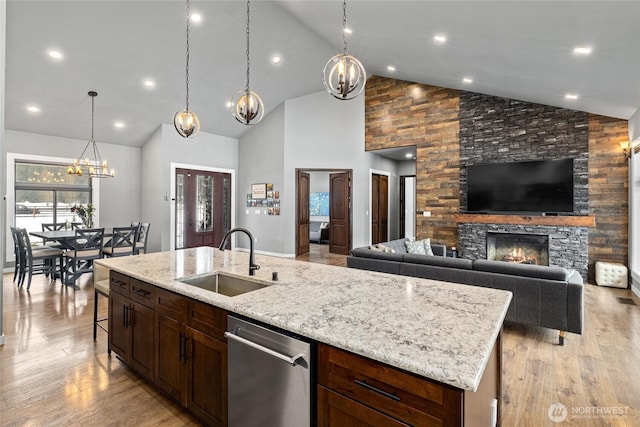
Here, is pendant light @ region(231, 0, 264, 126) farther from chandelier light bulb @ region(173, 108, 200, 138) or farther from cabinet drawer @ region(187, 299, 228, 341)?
cabinet drawer @ region(187, 299, 228, 341)

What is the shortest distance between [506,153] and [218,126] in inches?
254

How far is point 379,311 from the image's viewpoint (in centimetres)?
144

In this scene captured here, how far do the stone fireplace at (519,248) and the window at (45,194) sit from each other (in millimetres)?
8379

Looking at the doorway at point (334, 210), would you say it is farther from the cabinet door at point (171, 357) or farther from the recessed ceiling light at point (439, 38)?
the cabinet door at point (171, 357)

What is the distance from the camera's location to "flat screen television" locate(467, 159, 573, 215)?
557cm

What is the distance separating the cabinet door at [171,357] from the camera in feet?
6.19

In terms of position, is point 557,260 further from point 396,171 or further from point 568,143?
point 396,171

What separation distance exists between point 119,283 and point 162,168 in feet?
17.8

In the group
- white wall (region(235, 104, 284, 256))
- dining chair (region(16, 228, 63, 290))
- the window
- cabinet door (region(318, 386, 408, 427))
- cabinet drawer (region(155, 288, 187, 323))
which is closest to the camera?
cabinet door (region(318, 386, 408, 427))

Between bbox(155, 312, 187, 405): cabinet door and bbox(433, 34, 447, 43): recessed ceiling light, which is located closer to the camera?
bbox(155, 312, 187, 405): cabinet door

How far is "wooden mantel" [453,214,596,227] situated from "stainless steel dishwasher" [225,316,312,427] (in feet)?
19.0

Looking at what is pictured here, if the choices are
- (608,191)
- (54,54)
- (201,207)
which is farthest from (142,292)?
(608,191)
